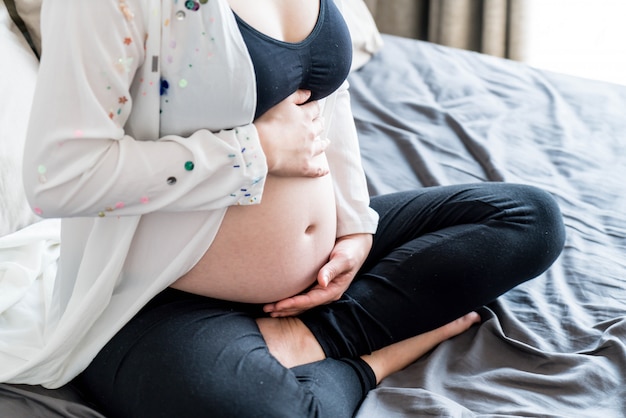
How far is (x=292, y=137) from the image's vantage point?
1.07m

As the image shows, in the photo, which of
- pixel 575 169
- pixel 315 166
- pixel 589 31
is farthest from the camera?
pixel 589 31

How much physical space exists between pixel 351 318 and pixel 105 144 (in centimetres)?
45

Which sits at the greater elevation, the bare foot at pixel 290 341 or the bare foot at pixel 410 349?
the bare foot at pixel 290 341

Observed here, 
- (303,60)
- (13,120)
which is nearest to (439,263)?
(303,60)

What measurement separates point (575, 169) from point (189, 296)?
0.95 metres

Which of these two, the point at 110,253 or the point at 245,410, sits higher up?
the point at 110,253

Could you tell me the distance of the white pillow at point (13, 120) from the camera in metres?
1.28

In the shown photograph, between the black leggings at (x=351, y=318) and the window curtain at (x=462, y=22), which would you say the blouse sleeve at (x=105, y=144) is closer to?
the black leggings at (x=351, y=318)

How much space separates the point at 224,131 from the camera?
0.98 m

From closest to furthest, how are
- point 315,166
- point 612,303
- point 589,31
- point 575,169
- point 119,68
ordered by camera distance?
point 119,68 → point 315,166 → point 612,303 → point 575,169 → point 589,31

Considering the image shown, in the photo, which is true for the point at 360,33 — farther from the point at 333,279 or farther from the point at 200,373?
the point at 200,373

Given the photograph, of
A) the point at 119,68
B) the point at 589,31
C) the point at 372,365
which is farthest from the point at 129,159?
the point at 589,31

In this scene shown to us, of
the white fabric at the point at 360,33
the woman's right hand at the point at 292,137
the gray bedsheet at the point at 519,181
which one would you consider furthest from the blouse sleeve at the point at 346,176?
the white fabric at the point at 360,33

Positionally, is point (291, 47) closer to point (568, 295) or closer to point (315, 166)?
point (315, 166)
